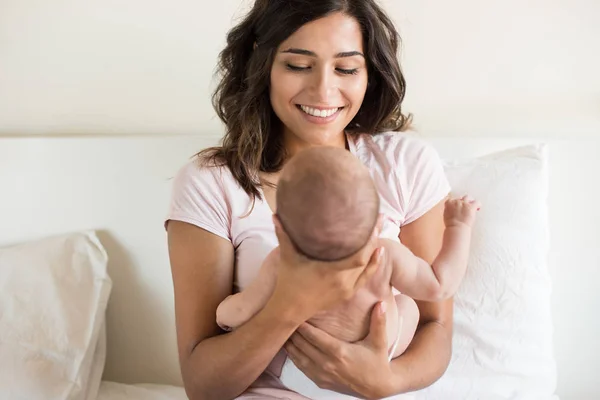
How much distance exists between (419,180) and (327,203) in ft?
1.71

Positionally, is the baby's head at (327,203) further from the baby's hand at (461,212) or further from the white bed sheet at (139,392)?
the white bed sheet at (139,392)

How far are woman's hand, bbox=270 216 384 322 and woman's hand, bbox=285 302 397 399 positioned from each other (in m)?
0.06

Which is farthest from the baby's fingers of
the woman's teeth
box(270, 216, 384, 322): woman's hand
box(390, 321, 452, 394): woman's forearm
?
the woman's teeth

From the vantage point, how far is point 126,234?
181 cm

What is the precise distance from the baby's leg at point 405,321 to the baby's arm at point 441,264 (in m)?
0.05

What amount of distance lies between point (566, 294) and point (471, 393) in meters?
0.45

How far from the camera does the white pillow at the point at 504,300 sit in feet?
4.95

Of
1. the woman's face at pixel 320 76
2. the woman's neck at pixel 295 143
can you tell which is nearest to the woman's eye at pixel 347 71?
the woman's face at pixel 320 76

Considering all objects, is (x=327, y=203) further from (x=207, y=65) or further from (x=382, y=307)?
(x=207, y=65)

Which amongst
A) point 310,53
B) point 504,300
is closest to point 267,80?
point 310,53

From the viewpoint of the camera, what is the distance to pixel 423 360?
1.29 metres

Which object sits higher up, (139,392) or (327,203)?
(327,203)

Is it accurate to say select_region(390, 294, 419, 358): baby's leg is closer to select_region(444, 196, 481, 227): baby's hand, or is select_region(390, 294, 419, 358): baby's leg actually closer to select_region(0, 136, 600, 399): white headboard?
select_region(444, 196, 481, 227): baby's hand

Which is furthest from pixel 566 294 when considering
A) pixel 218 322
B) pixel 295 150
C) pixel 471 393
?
pixel 218 322
